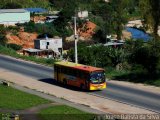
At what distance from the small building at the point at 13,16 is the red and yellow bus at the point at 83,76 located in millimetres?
70662

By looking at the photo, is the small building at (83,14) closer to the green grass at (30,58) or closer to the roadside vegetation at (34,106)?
the green grass at (30,58)

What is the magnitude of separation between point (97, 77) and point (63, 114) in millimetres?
11926

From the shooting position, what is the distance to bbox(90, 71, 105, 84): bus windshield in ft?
160

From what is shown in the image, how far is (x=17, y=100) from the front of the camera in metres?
43.9

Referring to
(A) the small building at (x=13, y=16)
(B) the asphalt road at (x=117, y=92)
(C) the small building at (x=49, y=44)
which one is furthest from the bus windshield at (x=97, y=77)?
(A) the small building at (x=13, y=16)

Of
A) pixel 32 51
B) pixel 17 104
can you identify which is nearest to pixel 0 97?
pixel 17 104

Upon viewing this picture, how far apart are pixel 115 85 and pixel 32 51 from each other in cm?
3880

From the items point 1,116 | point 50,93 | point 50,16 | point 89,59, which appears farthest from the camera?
point 50,16

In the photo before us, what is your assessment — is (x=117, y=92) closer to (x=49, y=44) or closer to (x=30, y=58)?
(x=30, y=58)

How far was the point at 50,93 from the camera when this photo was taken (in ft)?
161

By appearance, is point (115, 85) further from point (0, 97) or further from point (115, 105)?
point (0, 97)

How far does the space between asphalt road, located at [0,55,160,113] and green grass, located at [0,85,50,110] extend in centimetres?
731

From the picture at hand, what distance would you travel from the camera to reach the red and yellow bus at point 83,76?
48781 millimetres

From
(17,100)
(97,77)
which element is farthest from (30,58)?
(17,100)
